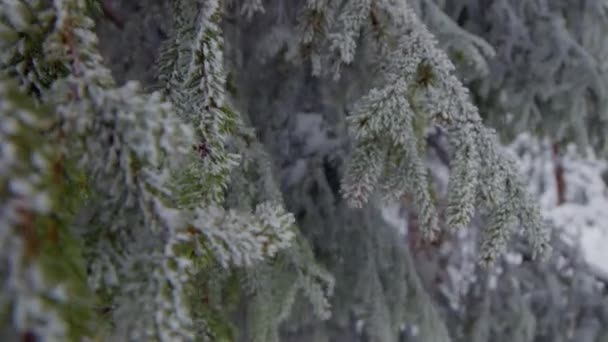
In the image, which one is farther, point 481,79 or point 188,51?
point 481,79

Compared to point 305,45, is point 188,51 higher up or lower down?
lower down

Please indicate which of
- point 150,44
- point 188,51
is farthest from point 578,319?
point 188,51

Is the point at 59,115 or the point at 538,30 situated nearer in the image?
the point at 59,115

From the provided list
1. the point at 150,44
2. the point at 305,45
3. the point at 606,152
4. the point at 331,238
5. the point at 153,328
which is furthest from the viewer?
the point at 606,152

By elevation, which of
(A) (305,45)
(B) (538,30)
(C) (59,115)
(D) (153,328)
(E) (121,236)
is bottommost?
(D) (153,328)

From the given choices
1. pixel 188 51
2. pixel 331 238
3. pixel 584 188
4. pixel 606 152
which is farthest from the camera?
pixel 584 188

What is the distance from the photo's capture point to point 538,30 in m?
2.53

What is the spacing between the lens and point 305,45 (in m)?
1.49

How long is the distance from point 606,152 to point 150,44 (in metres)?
2.51

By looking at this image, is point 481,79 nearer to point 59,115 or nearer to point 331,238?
point 331,238

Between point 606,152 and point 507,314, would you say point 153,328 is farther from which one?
point 606,152

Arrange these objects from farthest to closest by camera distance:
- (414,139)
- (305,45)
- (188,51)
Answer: (305,45) < (414,139) < (188,51)

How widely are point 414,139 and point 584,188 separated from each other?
6.75 m

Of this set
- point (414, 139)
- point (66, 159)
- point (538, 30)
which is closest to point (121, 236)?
point (66, 159)
